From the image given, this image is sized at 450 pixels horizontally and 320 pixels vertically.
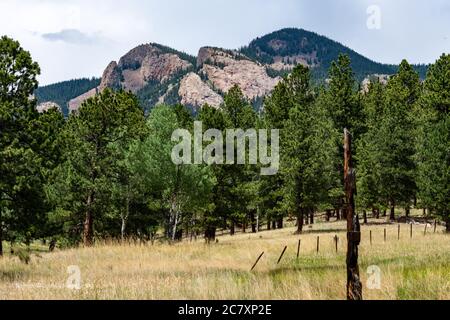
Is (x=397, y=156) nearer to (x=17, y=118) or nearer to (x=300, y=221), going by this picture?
(x=300, y=221)

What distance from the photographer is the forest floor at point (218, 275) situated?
353 inches

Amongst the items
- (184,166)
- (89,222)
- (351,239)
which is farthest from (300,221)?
(351,239)

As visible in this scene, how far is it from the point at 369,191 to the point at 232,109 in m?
16.9

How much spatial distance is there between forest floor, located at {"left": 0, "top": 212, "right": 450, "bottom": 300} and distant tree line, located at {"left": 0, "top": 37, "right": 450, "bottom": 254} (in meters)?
6.25

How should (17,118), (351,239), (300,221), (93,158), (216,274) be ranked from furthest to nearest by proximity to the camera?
(300,221) < (93,158) < (17,118) < (216,274) < (351,239)

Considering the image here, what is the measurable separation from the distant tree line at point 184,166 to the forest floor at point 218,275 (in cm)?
625

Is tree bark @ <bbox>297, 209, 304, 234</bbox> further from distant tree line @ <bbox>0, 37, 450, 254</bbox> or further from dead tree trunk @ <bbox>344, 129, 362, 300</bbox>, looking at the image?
dead tree trunk @ <bbox>344, 129, 362, 300</bbox>

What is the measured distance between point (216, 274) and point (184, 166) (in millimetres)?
18550

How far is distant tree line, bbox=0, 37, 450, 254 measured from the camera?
24.2 metres

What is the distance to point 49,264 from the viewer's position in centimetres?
1805

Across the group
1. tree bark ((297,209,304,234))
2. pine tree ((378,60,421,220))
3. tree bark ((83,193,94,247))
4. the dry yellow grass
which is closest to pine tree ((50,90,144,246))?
tree bark ((83,193,94,247))

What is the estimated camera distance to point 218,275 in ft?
45.2

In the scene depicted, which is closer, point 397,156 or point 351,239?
point 351,239

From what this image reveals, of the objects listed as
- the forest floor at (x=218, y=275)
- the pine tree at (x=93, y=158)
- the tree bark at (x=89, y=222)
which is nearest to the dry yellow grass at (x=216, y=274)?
the forest floor at (x=218, y=275)
